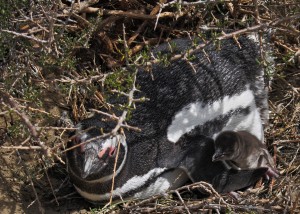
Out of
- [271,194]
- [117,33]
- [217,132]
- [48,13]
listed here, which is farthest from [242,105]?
[48,13]

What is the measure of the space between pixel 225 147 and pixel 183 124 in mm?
203

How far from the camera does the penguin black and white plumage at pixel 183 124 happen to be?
9.02 ft

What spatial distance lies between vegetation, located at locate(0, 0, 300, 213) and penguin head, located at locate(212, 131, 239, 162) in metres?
0.15

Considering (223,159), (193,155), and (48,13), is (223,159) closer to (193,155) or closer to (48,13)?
(193,155)

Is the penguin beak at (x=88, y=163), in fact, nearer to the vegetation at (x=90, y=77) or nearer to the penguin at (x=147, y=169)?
the penguin at (x=147, y=169)

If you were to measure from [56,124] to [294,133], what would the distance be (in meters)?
1.05

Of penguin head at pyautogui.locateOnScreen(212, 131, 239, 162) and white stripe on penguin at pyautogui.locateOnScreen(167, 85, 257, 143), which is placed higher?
white stripe on penguin at pyautogui.locateOnScreen(167, 85, 257, 143)

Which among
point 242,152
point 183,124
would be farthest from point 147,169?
point 242,152

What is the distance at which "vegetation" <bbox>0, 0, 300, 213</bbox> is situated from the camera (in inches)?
102

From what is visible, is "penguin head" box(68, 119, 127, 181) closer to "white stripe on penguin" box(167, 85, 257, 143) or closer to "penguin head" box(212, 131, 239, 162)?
"white stripe on penguin" box(167, 85, 257, 143)

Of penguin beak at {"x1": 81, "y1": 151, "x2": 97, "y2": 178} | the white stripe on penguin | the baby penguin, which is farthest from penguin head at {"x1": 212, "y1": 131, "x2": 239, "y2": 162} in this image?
penguin beak at {"x1": 81, "y1": 151, "x2": 97, "y2": 178}

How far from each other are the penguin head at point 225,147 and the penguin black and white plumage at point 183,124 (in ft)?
0.33

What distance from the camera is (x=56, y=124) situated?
3121 millimetres

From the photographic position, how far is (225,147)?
8.99 feet
